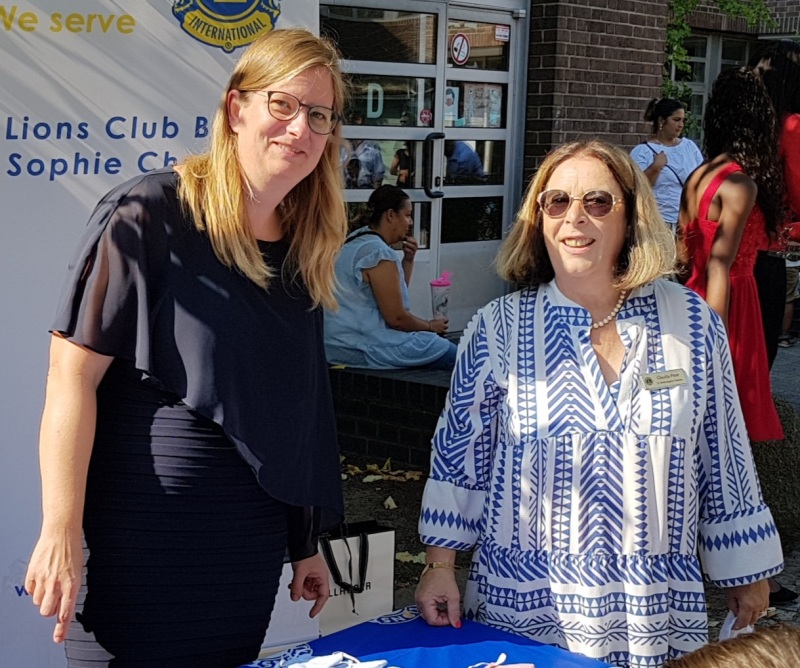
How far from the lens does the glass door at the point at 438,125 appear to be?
844 centimetres

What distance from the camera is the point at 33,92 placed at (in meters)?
2.86

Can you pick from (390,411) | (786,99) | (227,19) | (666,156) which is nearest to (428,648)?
(227,19)

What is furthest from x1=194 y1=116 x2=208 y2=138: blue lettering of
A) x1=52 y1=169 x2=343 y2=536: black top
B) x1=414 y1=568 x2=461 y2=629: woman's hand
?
x1=414 y1=568 x2=461 y2=629: woman's hand

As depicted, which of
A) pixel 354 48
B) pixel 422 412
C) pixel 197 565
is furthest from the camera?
pixel 354 48

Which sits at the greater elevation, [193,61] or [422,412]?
[193,61]

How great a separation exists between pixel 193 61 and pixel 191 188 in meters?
1.02

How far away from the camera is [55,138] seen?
292cm

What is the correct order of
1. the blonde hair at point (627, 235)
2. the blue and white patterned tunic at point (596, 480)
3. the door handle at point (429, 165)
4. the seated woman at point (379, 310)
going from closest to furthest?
the blue and white patterned tunic at point (596, 480), the blonde hair at point (627, 235), the seated woman at point (379, 310), the door handle at point (429, 165)

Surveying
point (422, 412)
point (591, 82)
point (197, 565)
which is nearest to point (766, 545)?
point (197, 565)

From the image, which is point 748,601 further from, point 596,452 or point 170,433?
point 170,433

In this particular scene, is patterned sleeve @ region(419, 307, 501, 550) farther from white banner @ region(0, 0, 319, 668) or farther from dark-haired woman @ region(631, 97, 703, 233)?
dark-haired woman @ region(631, 97, 703, 233)

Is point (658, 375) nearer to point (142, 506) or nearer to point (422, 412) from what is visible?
point (142, 506)

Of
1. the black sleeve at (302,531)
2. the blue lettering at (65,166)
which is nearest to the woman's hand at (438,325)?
the blue lettering at (65,166)

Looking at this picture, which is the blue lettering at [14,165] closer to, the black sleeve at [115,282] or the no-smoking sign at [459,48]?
the black sleeve at [115,282]
